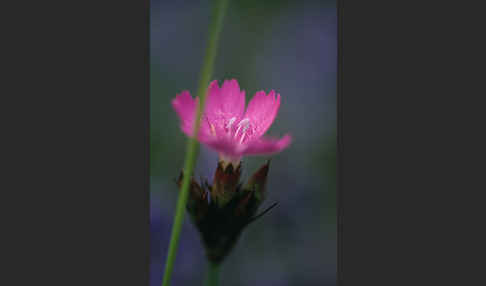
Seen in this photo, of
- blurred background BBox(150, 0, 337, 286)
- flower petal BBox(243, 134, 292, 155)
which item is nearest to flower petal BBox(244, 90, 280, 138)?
flower petal BBox(243, 134, 292, 155)

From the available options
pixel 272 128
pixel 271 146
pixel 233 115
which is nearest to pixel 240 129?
pixel 233 115

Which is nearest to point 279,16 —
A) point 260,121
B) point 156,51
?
point 156,51

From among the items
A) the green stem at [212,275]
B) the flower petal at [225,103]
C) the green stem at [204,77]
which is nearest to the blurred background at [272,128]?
the flower petal at [225,103]

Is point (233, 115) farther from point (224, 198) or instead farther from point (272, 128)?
point (272, 128)

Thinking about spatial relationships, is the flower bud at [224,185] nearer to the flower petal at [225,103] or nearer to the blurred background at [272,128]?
the flower petal at [225,103]

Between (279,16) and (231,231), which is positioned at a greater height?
(279,16)

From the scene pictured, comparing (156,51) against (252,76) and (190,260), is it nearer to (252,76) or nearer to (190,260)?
(252,76)
